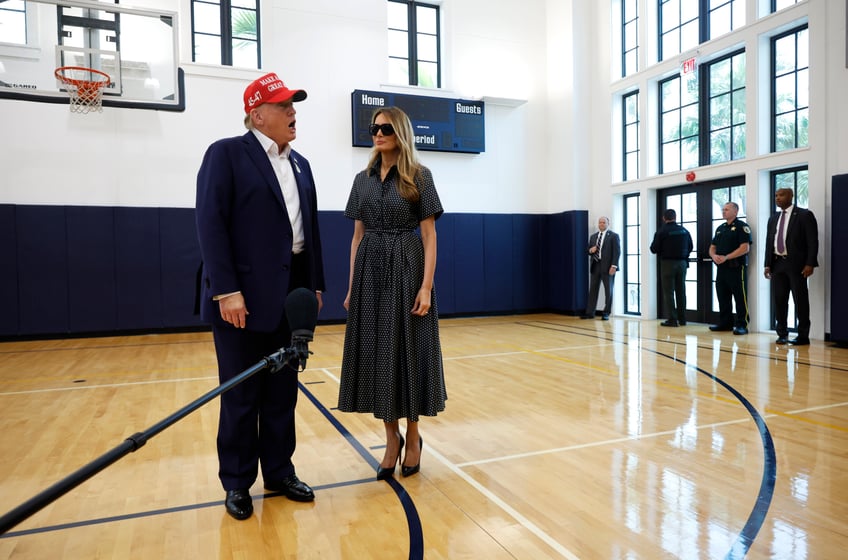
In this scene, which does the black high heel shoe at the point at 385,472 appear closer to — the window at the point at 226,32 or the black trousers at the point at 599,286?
the black trousers at the point at 599,286

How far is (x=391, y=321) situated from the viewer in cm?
249

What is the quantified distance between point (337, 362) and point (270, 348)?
354 centimetres

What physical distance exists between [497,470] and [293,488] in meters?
0.93

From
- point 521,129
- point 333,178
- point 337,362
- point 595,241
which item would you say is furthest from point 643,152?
point 337,362

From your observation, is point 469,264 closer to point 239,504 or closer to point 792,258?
point 792,258

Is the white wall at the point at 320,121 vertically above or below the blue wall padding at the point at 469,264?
above

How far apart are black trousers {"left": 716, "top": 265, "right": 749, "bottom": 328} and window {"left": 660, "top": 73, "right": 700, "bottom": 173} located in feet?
6.05

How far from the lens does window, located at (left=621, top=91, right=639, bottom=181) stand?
30.7 feet

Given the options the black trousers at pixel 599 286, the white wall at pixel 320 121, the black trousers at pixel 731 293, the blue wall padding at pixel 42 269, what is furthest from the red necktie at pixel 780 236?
the blue wall padding at pixel 42 269

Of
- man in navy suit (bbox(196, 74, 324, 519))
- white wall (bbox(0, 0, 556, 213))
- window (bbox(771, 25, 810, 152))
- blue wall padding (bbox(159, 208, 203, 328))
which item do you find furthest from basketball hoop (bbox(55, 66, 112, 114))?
window (bbox(771, 25, 810, 152))

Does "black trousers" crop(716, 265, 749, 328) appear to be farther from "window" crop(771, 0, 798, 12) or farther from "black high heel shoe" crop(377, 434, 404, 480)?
"black high heel shoe" crop(377, 434, 404, 480)

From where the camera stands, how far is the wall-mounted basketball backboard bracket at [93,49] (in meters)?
6.38

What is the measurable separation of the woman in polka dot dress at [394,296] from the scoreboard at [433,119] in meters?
6.66

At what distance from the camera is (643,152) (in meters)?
8.97
